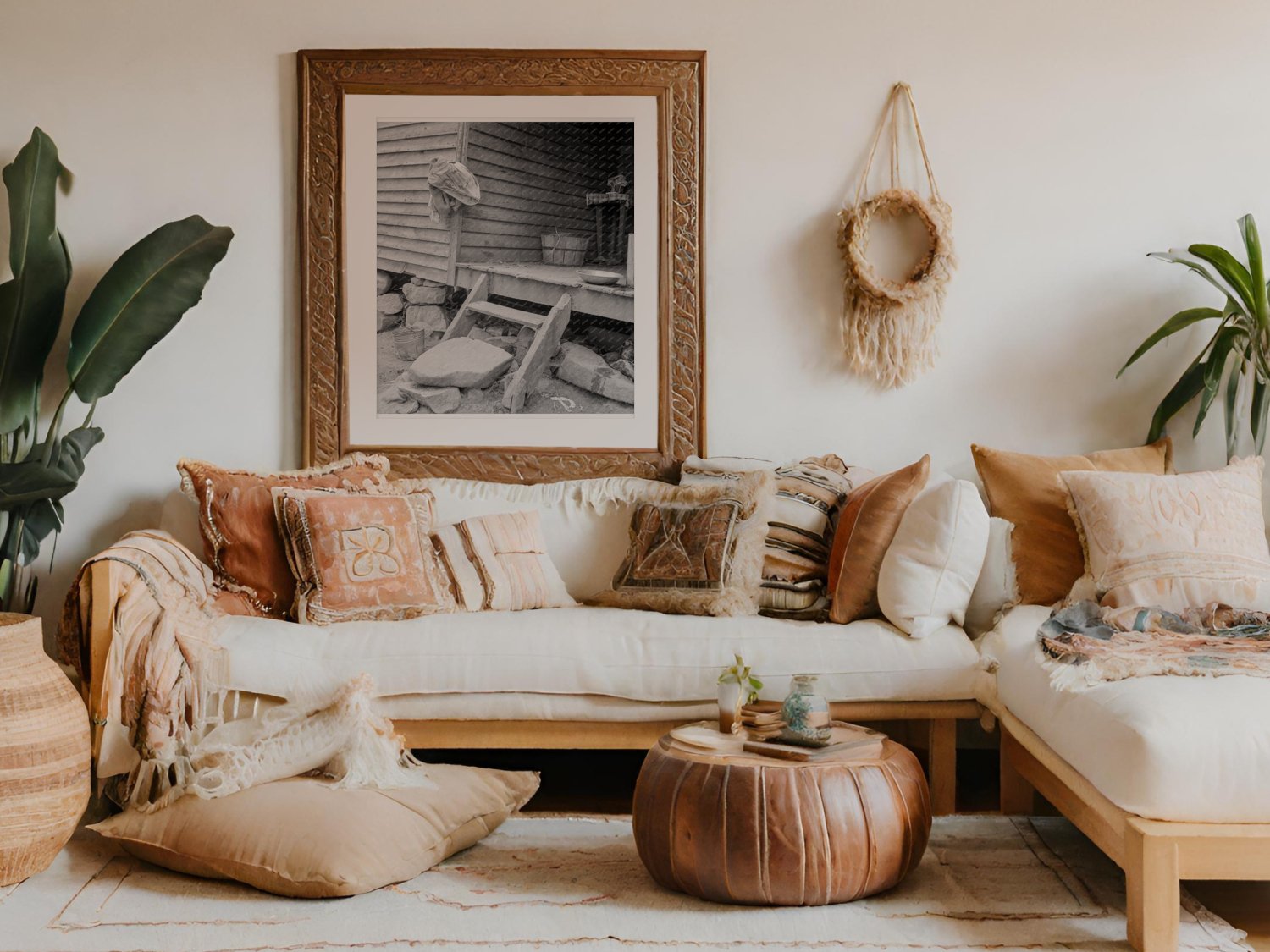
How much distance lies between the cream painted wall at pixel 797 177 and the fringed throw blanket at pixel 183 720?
3.44 ft

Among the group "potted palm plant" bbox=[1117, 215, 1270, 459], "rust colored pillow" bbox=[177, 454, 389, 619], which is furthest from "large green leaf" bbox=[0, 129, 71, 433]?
"potted palm plant" bbox=[1117, 215, 1270, 459]

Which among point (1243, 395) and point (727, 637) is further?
point (1243, 395)

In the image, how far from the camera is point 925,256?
3.66 meters

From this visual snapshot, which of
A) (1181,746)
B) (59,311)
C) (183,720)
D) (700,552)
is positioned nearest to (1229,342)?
(700,552)

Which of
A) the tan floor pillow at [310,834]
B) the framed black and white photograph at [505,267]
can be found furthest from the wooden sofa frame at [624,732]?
the framed black and white photograph at [505,267]

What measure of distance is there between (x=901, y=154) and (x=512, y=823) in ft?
7.81

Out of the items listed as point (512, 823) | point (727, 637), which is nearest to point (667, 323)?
point (727, 637)

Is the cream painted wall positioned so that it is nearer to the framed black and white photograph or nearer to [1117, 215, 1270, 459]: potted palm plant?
[1117, 215, 1270, 459]: potted palm plant

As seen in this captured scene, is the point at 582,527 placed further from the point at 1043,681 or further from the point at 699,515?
the point at 1043,681

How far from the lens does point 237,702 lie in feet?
9.09

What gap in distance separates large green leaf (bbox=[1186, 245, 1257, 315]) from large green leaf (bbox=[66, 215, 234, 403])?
3002mm

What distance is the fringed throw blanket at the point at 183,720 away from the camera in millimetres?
2576

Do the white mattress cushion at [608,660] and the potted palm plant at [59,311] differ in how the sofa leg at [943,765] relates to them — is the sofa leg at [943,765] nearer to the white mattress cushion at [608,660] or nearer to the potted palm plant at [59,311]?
the white mattress cushion at [608,660]

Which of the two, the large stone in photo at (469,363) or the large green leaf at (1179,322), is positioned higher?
the large green leaf at (1179,322)
